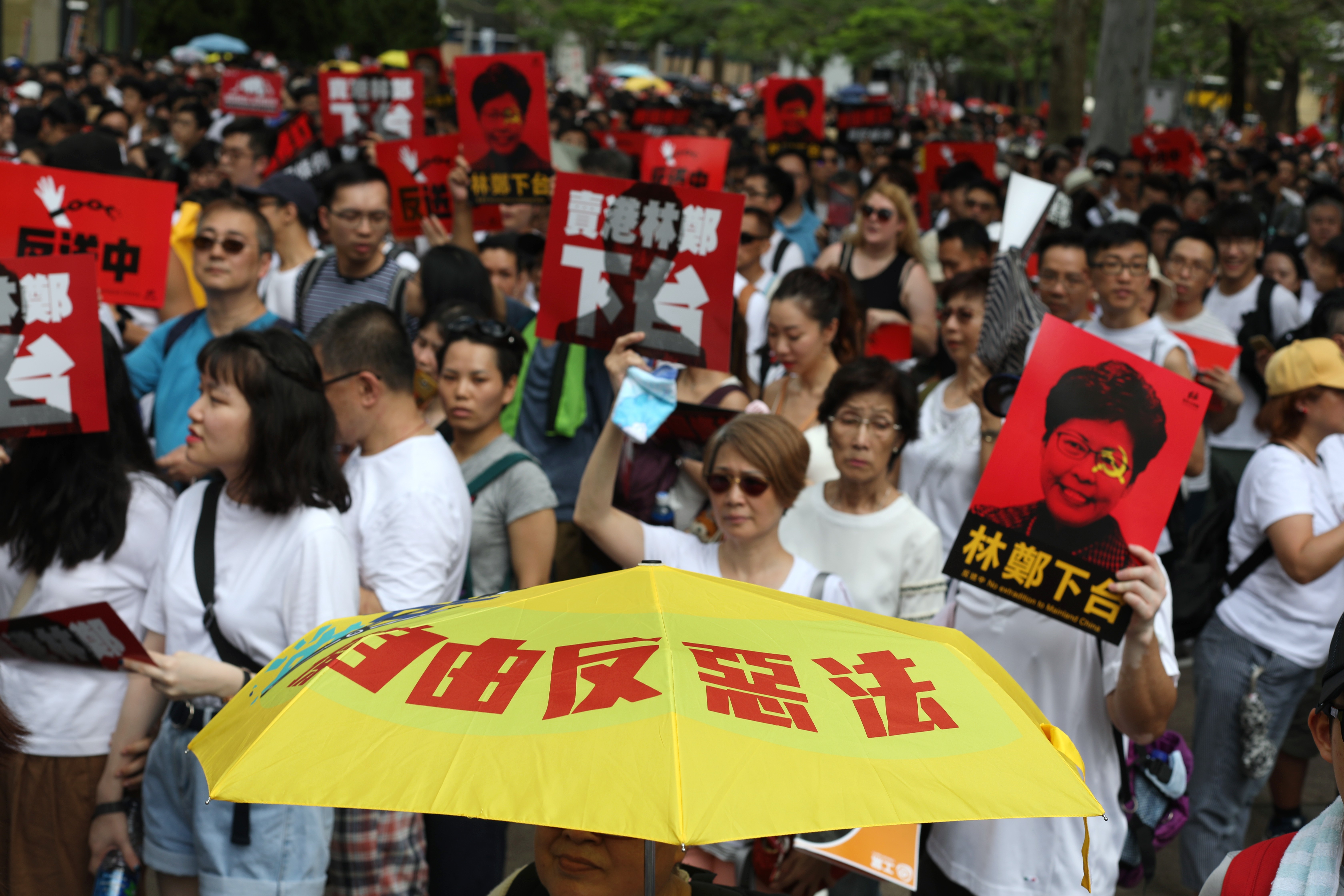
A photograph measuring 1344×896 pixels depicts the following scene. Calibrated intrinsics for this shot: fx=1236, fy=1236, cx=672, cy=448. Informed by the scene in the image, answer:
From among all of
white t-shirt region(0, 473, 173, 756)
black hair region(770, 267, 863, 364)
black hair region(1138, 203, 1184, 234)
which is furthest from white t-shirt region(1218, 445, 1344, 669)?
black hair region(1138, 203, 1184, 234)

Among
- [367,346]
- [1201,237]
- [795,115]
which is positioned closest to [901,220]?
[1201,237]

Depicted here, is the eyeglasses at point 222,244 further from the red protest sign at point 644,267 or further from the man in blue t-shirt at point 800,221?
the man in blue t-shirt at point 800,221

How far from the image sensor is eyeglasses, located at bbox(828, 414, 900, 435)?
143 inches

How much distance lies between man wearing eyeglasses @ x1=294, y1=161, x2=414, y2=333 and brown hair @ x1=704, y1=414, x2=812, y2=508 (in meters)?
2.47

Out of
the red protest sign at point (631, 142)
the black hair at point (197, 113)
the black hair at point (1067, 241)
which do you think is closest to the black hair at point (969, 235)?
the black hair at point (1067, 241)

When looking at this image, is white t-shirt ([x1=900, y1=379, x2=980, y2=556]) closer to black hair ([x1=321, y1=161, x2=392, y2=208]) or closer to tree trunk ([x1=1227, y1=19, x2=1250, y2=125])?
black hair ([x1=321, y1=161, x2=392, y2=208])

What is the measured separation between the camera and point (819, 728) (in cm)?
157

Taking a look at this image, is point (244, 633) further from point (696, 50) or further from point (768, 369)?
point (696, 50)

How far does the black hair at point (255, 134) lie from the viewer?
780cm

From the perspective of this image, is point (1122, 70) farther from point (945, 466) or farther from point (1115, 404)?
point (1115, 404)

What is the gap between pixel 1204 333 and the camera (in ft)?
20.2

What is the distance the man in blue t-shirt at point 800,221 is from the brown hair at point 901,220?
36.2 inches

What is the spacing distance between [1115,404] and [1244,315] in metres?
4.96

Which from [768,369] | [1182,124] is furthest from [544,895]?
[1182,124]
